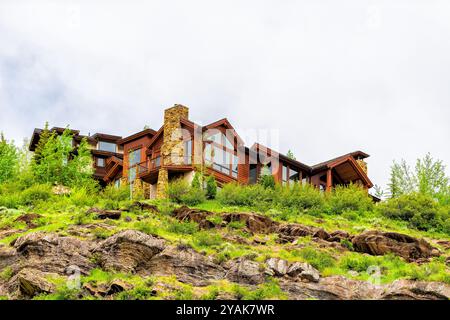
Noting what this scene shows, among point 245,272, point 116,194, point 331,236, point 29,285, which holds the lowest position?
point 29,285

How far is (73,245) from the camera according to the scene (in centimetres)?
3167

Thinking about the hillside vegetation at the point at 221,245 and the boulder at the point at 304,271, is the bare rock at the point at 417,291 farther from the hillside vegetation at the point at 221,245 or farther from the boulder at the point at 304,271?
the boulder at the point at 304,271

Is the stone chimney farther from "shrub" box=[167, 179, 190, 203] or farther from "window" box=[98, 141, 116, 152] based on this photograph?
"window" box=[98, 141, 116, 152]

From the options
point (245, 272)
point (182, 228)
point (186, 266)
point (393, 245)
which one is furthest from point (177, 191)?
point (245, 272)

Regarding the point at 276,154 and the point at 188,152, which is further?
the point at 276,154

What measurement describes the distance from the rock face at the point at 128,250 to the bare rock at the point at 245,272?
3258 mm

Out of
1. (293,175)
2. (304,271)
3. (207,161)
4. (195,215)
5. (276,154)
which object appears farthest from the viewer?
(293,175)

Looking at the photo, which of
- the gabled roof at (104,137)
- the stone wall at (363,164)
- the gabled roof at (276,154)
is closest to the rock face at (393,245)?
the gabled roof at (276,154)

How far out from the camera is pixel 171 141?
52.1 metres

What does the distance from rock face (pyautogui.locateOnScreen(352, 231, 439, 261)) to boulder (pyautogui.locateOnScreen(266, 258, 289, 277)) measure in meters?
5.27

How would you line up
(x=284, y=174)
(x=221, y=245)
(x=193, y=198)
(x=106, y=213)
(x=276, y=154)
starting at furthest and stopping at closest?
1. (x=284, y=174)
2. (x=276, y=154)
3. (x=193, y=198)
4. (x=106, y=213)
5. (x=221, y=245)

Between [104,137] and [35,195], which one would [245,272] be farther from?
[104,137]

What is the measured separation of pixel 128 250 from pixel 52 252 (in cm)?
308
